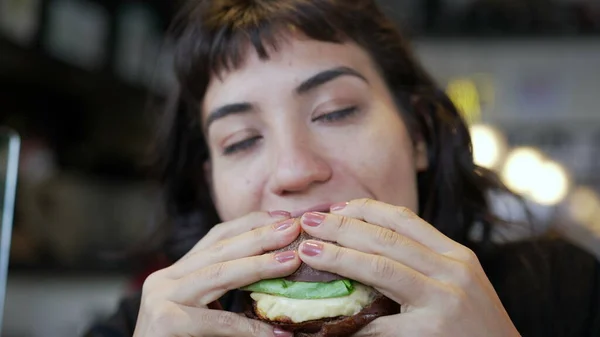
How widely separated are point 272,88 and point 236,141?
5.6 inches

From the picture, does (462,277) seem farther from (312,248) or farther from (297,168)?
(297,168)

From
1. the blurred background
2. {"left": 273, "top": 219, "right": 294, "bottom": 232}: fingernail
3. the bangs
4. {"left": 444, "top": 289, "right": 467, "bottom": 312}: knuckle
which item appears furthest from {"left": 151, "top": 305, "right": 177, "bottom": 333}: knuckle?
the blurred background

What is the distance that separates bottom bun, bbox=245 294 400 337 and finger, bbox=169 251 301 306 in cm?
8

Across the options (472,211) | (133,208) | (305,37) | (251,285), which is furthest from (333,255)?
(133,208)

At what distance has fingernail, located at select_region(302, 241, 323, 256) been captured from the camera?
1.03m

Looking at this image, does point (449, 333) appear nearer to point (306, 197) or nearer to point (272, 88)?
point (306, 197)

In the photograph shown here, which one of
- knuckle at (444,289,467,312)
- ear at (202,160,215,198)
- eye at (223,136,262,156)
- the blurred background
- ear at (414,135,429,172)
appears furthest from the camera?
the blurred background

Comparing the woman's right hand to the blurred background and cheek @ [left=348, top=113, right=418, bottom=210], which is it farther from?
the blurred background

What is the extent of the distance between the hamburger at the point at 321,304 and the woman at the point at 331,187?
25mm

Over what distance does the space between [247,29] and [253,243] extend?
55 cm

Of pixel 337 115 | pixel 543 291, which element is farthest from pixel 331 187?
pixel 543 291

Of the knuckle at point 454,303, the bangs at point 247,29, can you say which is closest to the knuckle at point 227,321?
the knuckle at point 454,303

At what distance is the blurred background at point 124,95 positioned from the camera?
144 inches

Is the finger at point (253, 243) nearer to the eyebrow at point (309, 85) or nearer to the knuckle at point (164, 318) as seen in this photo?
the knuckle at point (164, 318)
